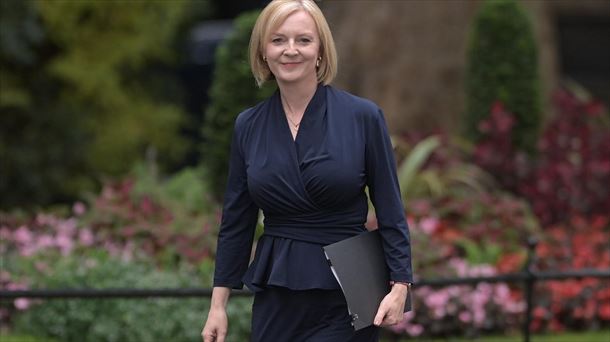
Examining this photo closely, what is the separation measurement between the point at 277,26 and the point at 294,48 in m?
0.08

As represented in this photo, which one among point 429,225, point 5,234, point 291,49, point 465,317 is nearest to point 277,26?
point 291,49

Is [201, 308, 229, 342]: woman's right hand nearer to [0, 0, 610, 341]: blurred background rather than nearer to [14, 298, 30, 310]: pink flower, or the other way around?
[0, 0, 610, 341]: blurred background

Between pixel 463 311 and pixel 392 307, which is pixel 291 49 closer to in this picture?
pixel 392 307

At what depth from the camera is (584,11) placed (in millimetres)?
15320

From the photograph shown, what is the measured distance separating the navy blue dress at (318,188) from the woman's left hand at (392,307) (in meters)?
0.04

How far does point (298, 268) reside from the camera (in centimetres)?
Answer: 360

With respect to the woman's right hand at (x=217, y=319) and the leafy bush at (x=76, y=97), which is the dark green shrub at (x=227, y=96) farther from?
the woman's right hand at (x=217, y=319)

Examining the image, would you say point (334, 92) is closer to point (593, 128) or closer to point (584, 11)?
point (593, 128)

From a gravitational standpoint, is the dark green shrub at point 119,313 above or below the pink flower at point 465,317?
above

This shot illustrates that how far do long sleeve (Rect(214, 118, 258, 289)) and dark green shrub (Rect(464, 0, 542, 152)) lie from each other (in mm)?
6364

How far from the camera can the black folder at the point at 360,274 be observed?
3.52 metres

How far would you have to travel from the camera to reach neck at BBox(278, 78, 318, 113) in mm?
3662

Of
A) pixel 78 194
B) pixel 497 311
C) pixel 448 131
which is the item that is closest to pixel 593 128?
pixel 448 131

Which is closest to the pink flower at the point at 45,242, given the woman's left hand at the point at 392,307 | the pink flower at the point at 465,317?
the pink flower at the point at 465,317
